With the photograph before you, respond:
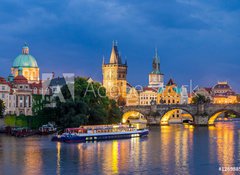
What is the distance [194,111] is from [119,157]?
52158 millimetres

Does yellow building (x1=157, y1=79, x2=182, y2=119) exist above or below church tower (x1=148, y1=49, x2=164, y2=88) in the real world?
below

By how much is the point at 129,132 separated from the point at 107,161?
23601 millimetres

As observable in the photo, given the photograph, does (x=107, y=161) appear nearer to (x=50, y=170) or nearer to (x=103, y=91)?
(x=50, y=170)

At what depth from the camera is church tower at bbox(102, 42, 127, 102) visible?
5686 inches

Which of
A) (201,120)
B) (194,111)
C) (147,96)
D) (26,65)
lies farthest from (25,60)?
(147,96)

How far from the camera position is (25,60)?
111 m

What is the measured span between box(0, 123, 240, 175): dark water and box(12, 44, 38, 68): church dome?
52695 millimetres

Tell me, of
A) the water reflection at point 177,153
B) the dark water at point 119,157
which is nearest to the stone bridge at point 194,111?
the water reflection at point 177,153

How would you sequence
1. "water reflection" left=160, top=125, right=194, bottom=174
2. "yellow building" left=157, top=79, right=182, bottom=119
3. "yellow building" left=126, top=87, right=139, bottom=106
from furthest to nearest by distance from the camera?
"yellow building" left=126, top=87, right=139, bottom=106
"yellow building" left=157, top=79, right=182, bottom=119
"water reflection" left=160, top=125, right=194, bottom=174

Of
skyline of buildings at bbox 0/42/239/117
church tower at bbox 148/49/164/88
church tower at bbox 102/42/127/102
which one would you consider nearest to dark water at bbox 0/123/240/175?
skyline of buildings at bbox 0/42/239/117

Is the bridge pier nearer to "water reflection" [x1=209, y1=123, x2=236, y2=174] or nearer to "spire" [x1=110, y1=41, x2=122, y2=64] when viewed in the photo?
"water reflection" [x1=209, y1=123, x2=236, y2=174]

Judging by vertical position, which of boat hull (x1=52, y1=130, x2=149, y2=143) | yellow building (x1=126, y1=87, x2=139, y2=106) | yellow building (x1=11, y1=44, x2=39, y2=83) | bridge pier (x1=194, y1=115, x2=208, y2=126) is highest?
yellow building (x1=11, y1=44, x2=39, y2=83)

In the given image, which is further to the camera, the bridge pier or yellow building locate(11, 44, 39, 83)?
yellow building locate(11, 44, 39, 83)

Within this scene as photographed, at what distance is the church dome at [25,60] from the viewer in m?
110
